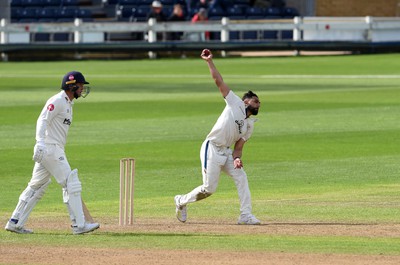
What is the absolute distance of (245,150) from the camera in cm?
2364

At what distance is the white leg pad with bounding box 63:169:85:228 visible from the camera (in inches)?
543

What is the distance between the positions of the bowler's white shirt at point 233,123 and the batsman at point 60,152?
1.72 m

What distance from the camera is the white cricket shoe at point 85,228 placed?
45.4 ft

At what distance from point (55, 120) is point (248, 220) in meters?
2.60

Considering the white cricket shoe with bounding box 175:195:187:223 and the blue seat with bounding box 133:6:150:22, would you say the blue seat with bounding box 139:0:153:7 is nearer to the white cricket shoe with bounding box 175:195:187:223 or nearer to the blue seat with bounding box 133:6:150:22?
the blue seat with bounding box 133:6:150:22

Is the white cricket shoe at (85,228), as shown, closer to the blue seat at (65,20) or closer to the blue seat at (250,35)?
the blue seat at (250,35)

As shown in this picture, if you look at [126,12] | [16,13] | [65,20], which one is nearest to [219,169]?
[126,12]

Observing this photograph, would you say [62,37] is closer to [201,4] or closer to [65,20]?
[65,20]

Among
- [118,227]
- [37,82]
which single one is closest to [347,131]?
[118,227]

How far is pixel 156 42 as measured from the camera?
5125 centimetres

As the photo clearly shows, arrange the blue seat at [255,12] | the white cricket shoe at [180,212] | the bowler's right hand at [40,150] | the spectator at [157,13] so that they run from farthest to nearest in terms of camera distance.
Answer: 1. the blue seat at [255,12]
2. the spectator at [157,13]
3. the white cricket shoe at [180,212]
4. the bowler's right hand at [40,150]

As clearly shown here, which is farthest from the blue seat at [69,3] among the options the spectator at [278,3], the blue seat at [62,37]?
the spectator at [278,3]

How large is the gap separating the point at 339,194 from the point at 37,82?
78.5 ft

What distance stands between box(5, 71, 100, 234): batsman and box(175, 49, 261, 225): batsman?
5.23ft
